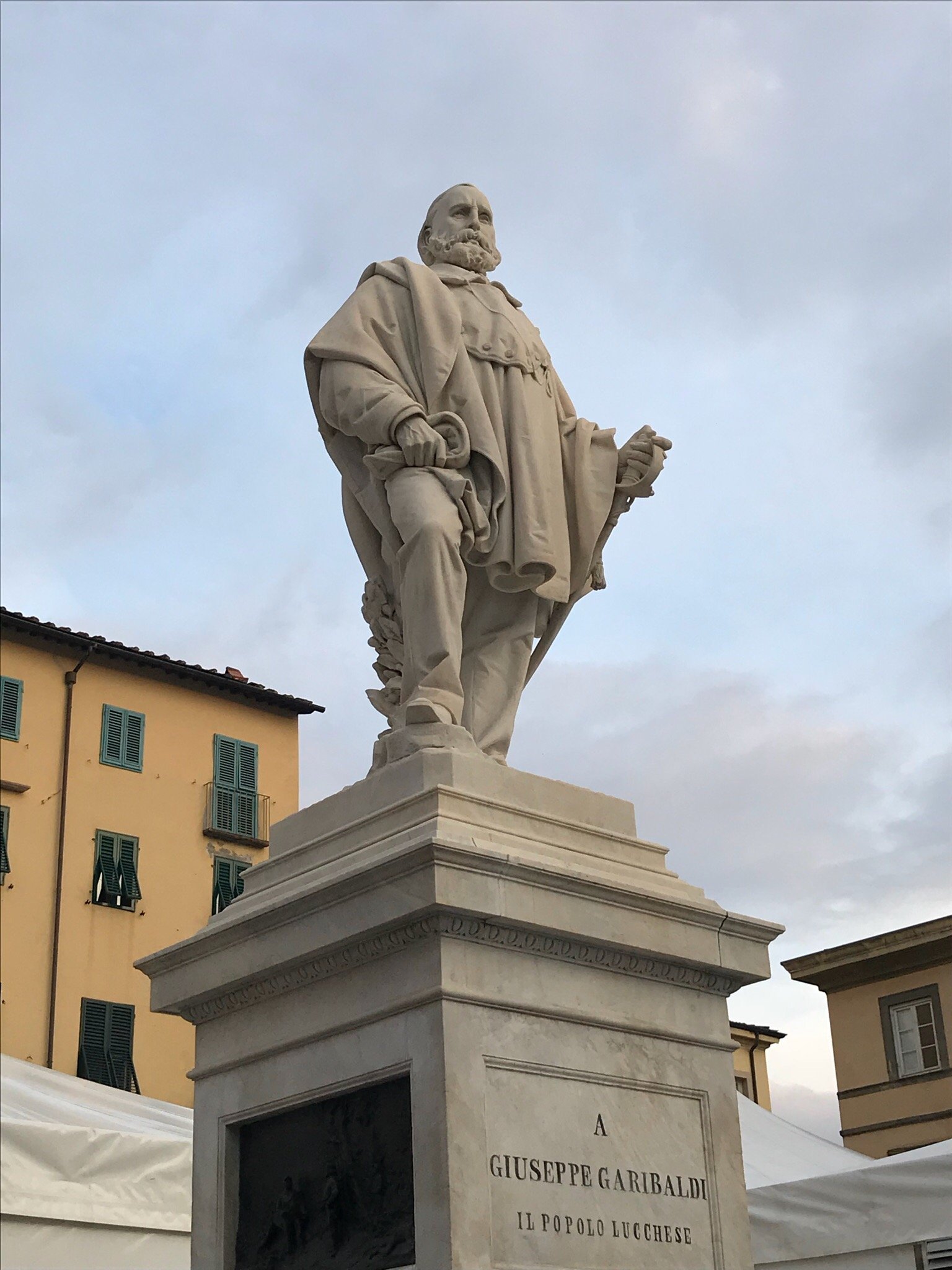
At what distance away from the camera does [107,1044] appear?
2750 centimetres

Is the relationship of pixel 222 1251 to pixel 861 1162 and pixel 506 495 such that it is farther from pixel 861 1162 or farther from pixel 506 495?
pixel 861 1162

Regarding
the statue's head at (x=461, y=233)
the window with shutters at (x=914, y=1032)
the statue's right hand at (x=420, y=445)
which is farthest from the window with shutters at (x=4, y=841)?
the statue's right hand at (x=420, y=445)

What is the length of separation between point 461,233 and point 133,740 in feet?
80.8

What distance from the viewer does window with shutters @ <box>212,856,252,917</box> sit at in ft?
99.3

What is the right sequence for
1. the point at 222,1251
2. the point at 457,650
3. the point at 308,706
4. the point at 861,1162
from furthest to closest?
the point at 308,706
the point at 861,1162
the point at 457,650
the point at 222,1251

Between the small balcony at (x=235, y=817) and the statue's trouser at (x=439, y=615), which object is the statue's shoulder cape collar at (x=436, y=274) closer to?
the statue's trouser at (x=439, y=615)

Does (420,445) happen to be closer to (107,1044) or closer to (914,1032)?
(107,1044)

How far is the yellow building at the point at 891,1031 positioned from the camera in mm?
35594

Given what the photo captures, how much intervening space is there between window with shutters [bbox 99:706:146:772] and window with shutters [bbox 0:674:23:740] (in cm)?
163

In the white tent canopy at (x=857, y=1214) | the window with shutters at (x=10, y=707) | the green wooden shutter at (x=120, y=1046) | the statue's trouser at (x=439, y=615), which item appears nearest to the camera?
the statue's trouser at (x=439, y=615)

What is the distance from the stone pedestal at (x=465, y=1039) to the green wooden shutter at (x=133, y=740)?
81.1 ft

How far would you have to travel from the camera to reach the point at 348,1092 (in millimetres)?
5301

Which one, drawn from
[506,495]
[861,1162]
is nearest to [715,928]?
[506,495]

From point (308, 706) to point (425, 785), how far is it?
2790 cm
